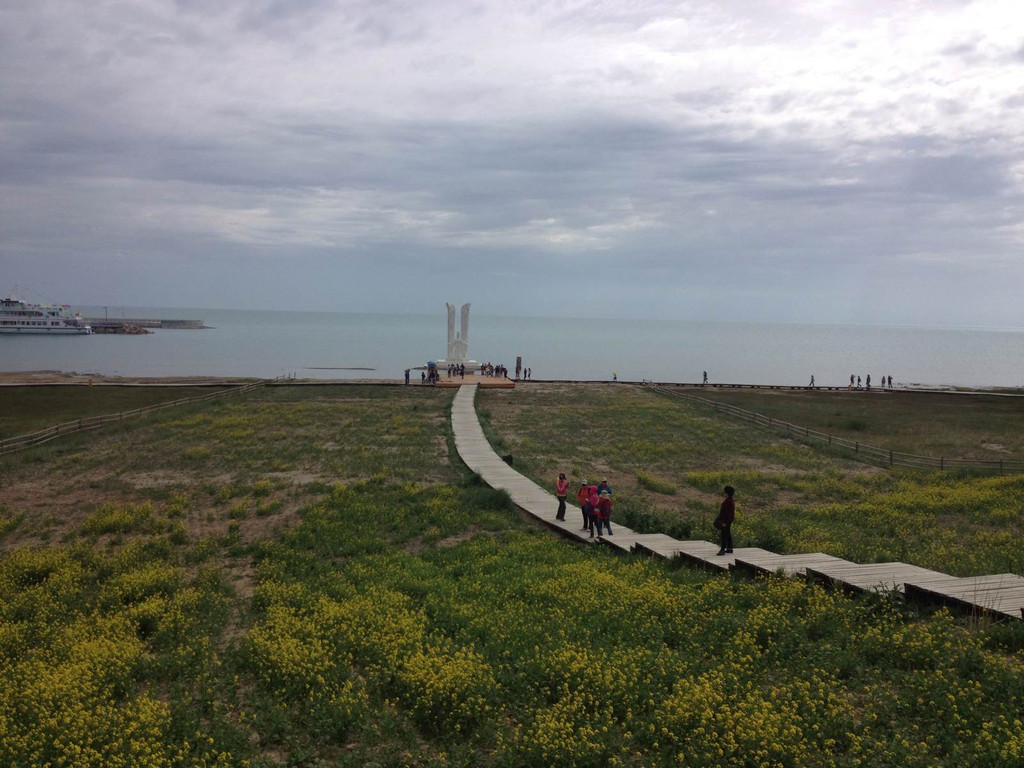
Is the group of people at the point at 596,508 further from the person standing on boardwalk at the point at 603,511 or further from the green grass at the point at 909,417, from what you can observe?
the green grass at the point at 909,417

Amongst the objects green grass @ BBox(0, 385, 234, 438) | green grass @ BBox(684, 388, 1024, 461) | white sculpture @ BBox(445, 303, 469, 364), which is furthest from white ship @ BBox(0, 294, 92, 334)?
green grass @ BBox(684, 388, 1024, 461)

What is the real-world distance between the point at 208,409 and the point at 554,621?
3352cm

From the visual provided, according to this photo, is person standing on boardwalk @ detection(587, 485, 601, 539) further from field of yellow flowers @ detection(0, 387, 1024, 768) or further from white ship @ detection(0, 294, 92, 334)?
white ship @ detection(0, 294, 92, 334)

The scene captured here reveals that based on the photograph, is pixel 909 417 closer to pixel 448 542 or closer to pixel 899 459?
pixel 899 459

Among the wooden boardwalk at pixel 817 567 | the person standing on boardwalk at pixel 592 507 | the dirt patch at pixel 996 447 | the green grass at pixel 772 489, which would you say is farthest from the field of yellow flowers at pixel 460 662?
the dirt patch at pixel 996 447

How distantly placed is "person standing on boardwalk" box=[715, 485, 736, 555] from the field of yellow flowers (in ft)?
4.20

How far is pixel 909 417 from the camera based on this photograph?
146 ft

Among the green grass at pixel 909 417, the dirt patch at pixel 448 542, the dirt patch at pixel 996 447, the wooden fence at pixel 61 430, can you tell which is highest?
the green grass at pixel 909 417

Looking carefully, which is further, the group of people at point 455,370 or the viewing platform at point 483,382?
the group of people at point 455,370

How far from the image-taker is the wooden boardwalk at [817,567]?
32.7 ft

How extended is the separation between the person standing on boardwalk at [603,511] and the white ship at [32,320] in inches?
6759

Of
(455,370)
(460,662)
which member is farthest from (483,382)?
(460,662)

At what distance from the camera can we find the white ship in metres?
150

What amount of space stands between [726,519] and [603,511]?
296 cm
